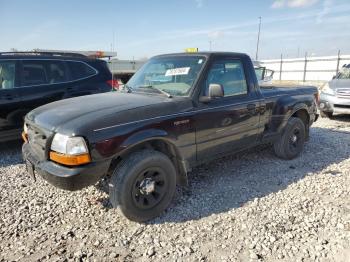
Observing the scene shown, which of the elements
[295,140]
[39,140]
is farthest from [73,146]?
[295,140]

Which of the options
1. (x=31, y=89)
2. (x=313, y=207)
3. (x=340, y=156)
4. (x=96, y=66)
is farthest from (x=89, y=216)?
(x=340, y=156)

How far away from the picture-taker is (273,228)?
3348 millimetres

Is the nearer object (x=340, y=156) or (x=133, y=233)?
(x=133, y=233)

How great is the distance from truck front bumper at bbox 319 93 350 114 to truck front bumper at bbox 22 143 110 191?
7688 mm

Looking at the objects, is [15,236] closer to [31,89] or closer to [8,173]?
[8,173]

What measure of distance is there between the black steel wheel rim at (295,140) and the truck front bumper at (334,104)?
3849mm

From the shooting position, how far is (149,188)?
3400mm

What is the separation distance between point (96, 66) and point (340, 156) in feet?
17.1

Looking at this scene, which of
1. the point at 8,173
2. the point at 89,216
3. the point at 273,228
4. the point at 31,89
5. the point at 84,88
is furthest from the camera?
the point at 84,88

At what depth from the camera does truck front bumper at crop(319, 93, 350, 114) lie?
848 centimetres

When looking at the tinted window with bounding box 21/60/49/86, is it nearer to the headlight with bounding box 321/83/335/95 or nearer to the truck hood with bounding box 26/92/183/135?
the truck hood with bounding box 26/92/183/135

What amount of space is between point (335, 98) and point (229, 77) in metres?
5.73

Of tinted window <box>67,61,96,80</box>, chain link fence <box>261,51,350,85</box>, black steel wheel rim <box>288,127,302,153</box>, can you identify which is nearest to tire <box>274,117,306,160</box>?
black steel wheel rim <box>288,127,302,153</box>

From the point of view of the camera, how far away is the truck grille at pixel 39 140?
3.15 m
